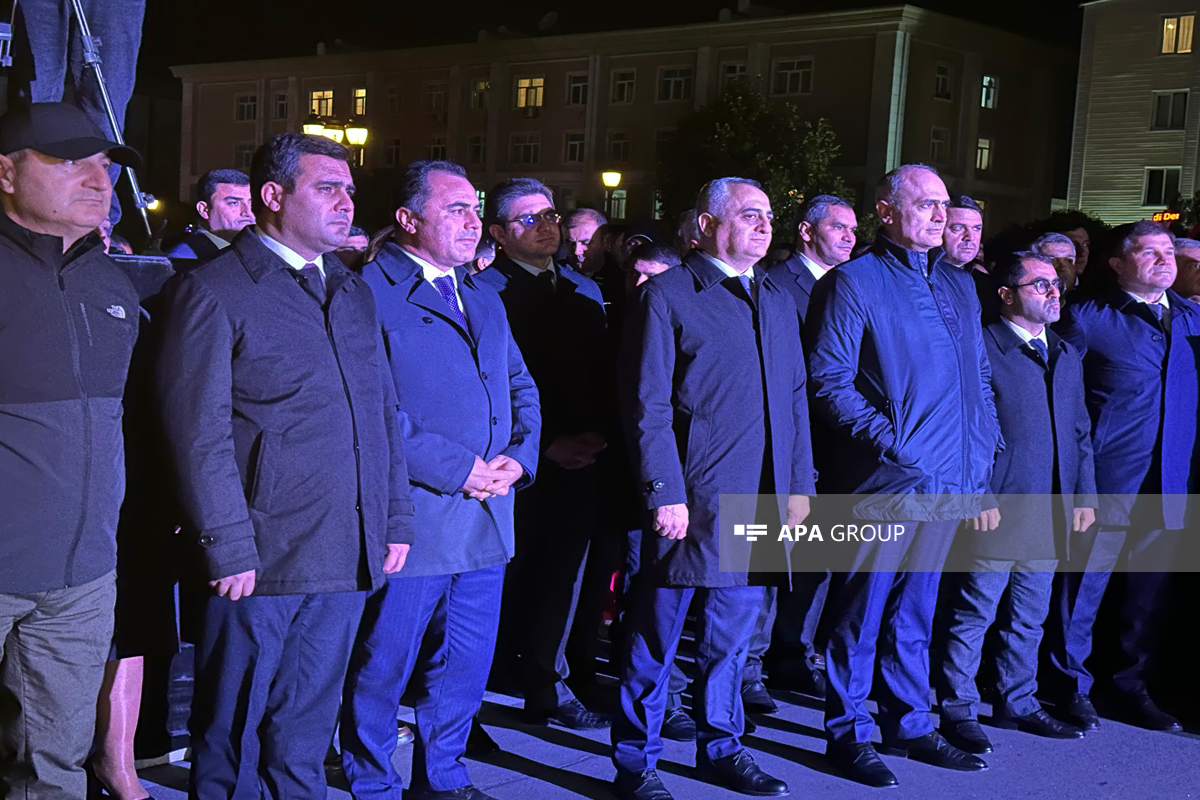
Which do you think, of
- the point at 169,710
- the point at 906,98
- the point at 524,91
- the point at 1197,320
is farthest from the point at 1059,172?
the point at 169,710

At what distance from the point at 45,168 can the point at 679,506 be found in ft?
7.96

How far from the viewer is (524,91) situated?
170ft

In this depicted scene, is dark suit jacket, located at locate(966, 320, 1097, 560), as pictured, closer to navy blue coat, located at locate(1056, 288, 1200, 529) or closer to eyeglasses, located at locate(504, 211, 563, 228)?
navy blue coat, located at locate(1056, 288, 1200, 529)

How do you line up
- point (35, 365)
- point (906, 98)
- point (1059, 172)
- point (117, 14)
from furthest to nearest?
point (1059, 172) < point (906, 98) < point (117, 14) < point (35, 365)

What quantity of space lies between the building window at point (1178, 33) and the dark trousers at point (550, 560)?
39.6 metres

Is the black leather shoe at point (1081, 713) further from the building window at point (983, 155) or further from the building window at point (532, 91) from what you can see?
the building window at point (532, 91)

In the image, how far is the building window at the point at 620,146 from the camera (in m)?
48.9

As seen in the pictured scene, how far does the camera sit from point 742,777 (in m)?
5.06

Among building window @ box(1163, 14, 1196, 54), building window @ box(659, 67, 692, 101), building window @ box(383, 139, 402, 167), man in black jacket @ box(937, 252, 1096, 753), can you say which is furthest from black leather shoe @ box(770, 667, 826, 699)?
building window @ box(383, 139, 402, 167)

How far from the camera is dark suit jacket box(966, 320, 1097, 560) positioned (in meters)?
6.01

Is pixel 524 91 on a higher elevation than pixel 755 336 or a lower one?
higher

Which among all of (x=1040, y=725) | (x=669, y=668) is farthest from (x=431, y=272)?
(x=1040, y=725)

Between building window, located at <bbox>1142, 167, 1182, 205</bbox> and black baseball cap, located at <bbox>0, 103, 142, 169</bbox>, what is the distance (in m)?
41.2

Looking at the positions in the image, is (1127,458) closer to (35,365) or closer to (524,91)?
(35,365)
